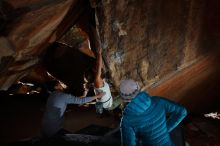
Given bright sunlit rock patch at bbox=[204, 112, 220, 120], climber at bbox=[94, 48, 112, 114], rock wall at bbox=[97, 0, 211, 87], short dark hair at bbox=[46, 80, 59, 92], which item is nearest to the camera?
rock wall at bbox=[97, 0, 211, 87]

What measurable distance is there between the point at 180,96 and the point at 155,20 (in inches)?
87.4

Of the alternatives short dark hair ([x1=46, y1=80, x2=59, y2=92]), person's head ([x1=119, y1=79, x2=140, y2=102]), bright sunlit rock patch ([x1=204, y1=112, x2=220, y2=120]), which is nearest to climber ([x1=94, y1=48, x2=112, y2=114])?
person's head ([x1=119, y1=79, x2=140, y2=102])

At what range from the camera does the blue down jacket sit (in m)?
3.62

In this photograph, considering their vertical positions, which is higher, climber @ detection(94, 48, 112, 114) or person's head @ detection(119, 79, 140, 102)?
person's head @ detection(119, 79, 140, 102)

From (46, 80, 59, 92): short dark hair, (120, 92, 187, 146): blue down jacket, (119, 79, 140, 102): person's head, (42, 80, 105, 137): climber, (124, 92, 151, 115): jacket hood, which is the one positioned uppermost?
(119, 79, 140, 102): person's head

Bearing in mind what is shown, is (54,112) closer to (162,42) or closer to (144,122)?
(144,122)

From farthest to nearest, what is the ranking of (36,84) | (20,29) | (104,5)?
1. (36,84)
2. (104,5)
3. (20,29)

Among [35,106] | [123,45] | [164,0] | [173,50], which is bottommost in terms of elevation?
[35,106]

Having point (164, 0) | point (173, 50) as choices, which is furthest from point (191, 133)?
point (164, 0)

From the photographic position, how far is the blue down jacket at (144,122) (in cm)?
362

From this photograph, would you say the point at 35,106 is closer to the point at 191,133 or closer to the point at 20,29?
the point at 191,133

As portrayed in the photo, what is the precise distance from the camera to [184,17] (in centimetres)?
579

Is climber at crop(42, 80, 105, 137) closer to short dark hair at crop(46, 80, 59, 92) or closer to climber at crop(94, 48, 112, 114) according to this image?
climber at crop(94, 48, 112, 114)

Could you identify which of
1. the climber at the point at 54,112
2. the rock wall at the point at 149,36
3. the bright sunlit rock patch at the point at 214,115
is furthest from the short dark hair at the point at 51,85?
the bright sunlit rock patch at the point at 214,115
